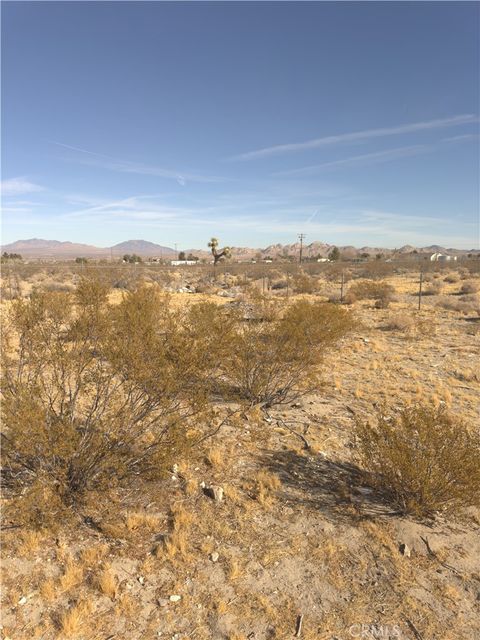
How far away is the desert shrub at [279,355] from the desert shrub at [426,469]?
10.3 feet

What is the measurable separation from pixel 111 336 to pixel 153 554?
2865 mm

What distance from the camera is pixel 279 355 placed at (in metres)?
8.38

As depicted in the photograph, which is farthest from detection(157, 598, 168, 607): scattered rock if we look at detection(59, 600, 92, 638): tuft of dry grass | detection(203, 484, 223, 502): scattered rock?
detection(203, 484, 223, 502): scattered rock

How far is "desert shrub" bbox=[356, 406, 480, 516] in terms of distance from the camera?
4824mm

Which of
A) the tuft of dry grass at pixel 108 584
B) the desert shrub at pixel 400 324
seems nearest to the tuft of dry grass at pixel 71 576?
the tuft of dry grass at pixel 108 584

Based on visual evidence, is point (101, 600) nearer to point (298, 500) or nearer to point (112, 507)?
point (112, 507)

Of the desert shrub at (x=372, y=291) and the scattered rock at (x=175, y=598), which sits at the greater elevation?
the desert shrub at (x=372, y=291)

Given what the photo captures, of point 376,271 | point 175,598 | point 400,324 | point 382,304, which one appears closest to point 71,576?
point 175,598

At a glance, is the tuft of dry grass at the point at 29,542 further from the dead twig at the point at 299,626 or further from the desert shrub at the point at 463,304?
the desert shrub at the point at 463,304

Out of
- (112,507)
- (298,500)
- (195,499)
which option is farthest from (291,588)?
(112,507)

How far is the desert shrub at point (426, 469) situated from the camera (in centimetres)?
482

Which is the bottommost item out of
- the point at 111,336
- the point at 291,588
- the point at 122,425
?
the point at 291,588

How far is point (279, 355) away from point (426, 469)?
13.0ft

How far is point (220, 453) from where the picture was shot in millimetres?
6527
